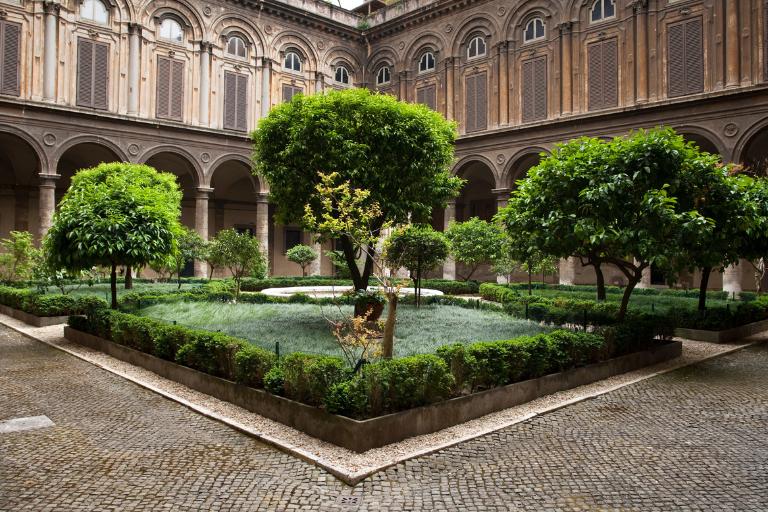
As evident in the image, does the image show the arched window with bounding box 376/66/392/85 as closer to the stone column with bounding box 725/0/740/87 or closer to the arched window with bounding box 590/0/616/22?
the arched window with bounding box 590/0/616/22

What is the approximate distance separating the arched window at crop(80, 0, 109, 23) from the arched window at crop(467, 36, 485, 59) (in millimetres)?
16284

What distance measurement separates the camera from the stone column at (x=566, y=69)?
76.6ft

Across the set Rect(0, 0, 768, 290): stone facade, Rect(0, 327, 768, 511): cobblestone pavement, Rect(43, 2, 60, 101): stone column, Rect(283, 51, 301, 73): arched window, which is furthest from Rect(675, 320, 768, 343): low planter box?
Rect(43, 2, 60, 101): stone column

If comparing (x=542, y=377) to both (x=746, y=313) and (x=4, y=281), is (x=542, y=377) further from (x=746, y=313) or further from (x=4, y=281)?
(x=4, y=281)

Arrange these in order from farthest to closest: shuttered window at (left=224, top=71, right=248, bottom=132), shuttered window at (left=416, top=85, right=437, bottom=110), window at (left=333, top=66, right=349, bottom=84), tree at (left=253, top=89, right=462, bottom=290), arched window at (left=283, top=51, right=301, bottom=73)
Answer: window at (left=333, top=66, right=349, bottom=84) → arched window at (left=283, top=51, right=301, bottom=73) → shuttered window at (left=416, top=85, right=437, bottom=110) → shuttered window at (left=224, top=71, right=248, bottom=132) → tree at (left=253, top=89, right=462, bottom=290)

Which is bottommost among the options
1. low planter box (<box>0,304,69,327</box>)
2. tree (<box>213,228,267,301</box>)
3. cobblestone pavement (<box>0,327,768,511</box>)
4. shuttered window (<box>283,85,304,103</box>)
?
cobblestone pavement (<box>0,327,768,511</box>)

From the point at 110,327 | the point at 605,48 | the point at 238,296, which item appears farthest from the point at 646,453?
the point at 605,48

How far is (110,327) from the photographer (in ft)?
33.2

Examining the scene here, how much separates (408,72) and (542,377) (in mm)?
24429

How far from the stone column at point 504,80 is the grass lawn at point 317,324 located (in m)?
14.4

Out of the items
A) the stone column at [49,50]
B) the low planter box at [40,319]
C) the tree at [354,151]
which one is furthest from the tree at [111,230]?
the stone column at [49,50]

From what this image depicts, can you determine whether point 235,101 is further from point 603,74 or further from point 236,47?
point 603,74

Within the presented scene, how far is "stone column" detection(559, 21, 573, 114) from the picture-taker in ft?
76.6

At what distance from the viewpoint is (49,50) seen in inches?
843
